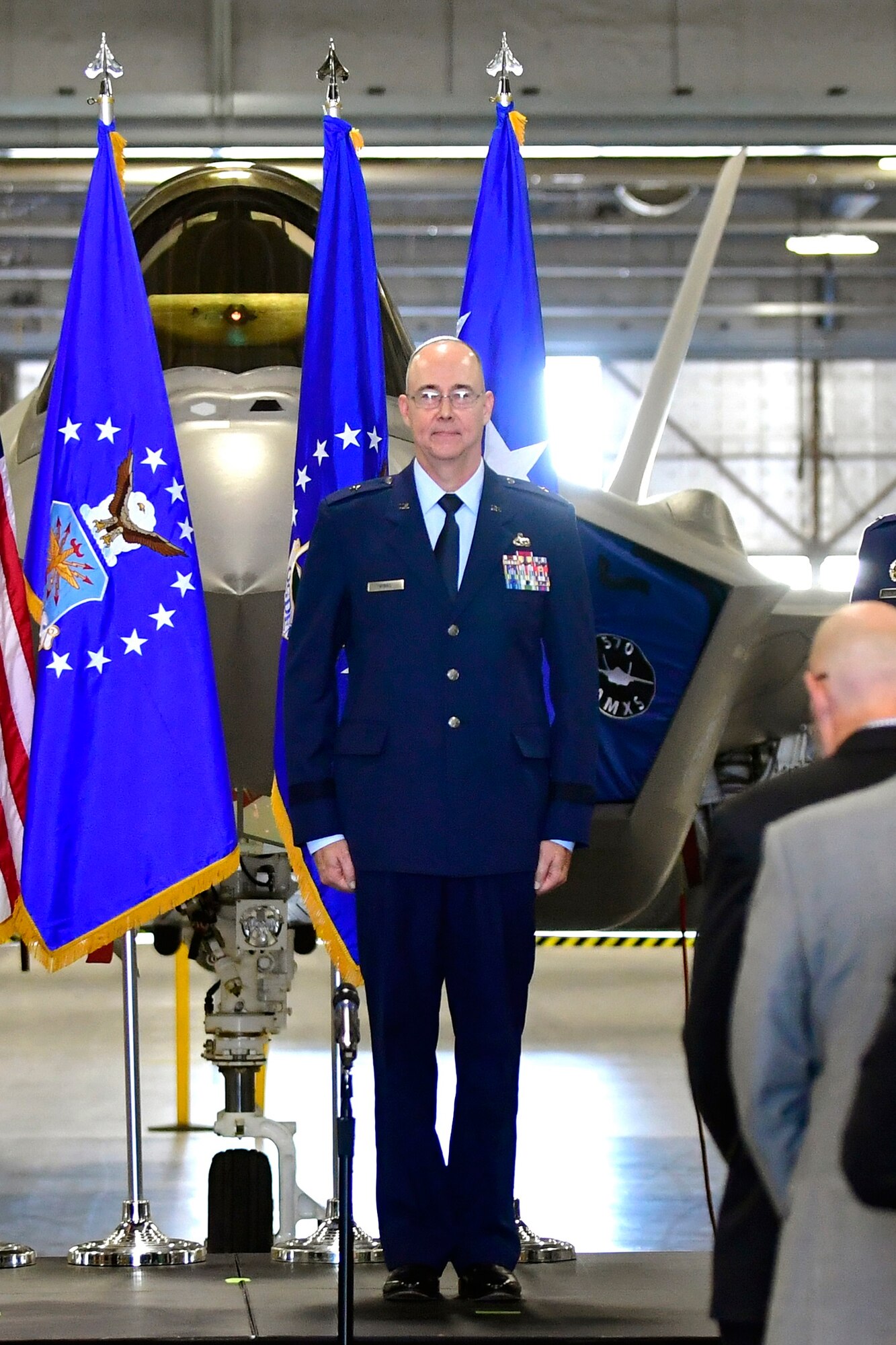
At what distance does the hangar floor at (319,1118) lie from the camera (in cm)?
736

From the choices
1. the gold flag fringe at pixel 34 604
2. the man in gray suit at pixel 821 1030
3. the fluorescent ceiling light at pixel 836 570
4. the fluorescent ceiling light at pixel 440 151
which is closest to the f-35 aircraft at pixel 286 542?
the gold flag fringe at pixel 34 604

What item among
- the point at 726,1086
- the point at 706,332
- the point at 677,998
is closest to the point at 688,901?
the point at 726,1086

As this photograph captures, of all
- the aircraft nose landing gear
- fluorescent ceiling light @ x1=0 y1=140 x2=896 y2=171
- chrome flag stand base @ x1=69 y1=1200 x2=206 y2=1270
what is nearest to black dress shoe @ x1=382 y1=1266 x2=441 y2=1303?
chrome flag stand base @ x1=69 y1=1200 x2=206 y2=1270

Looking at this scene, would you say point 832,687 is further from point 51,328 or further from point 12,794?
point 51,328

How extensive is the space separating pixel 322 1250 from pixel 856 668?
8.61ft

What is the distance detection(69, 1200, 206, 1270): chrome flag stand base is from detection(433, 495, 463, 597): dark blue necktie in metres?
1.64

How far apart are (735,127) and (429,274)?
30.8ft

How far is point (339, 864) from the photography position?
Result: 3.73 metres

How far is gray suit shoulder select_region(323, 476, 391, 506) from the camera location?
3.86 metres

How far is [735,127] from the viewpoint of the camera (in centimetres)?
1202

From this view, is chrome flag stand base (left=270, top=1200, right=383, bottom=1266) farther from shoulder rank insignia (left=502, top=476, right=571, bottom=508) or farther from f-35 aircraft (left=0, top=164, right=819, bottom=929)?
shoulder rank insignia (left=502, top=476, right=571, bottom=508)

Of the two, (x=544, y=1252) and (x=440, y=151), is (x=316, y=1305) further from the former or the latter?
(x=440, y=151)

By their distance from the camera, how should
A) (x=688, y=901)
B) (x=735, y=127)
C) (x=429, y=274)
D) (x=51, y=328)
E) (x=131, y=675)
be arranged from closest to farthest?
(x=131, y=675)
(x=688, y=901)
(x=735, y=127)
(x=429, y=274)
(x=51, y=328)

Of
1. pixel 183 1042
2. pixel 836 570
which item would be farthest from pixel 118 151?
pixel 836 570
